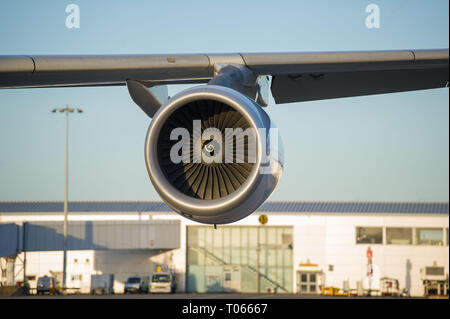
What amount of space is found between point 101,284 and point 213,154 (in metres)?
43.6

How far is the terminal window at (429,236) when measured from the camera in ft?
171

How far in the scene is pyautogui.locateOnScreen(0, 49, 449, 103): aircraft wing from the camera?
8781mm

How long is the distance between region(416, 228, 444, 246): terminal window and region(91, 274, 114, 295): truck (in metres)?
22.0

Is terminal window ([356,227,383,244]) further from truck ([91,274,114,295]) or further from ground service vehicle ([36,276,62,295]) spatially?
ground service vehicle ([36,276,62,295])

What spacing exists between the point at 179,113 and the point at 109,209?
1961 inches

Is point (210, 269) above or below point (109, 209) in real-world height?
below

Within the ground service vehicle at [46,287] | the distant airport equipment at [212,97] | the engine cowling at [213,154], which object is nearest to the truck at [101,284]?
the ground service vehicle at [46,287]

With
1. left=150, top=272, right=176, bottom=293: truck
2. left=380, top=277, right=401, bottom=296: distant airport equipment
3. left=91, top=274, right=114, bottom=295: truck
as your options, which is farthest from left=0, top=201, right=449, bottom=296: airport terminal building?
left=91, top=274, right=114, bottom=295: truck

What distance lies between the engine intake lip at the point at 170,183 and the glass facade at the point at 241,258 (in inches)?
1764

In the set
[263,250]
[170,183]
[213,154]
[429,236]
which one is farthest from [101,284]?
[213,154]

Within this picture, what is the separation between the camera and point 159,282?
50531mm

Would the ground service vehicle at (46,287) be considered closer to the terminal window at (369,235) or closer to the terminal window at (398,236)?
the terminal window at (369,235)

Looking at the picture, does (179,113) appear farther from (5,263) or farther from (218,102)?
(5,263)

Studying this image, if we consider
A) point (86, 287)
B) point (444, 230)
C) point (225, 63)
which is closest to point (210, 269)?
point (86, 287)
